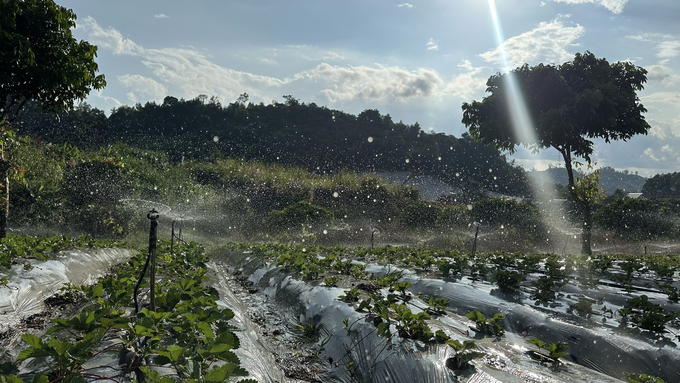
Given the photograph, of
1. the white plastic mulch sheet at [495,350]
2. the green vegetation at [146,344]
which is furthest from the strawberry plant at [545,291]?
the green vegetation at [146,344]

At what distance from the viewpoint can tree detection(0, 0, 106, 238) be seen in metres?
6.17

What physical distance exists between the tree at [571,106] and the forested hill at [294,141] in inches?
1308

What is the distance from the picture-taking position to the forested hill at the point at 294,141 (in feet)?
157

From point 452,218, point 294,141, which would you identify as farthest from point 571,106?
point 294,141

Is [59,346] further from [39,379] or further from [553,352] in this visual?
[553,352]

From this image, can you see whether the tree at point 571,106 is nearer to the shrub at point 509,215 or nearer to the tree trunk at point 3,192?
the shrub at point 509,215

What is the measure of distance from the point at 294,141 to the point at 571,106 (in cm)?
4053

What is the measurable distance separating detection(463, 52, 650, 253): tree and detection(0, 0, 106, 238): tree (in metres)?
13.6

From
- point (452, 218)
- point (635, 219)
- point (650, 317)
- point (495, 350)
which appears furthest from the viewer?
point (452, 218)

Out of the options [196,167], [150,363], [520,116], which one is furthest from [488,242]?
[196,167]

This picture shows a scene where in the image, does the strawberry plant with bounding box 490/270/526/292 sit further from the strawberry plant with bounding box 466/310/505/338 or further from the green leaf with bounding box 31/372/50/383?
the green leaf with bounding box 31/372/50/383

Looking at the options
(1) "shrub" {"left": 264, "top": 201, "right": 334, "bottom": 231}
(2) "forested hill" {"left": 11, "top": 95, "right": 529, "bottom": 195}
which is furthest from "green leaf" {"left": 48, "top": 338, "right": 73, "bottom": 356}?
(2) "forested hill" {"left": 11, "top": 95, "right": 529, "bottom": 195}

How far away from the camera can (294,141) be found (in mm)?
51375

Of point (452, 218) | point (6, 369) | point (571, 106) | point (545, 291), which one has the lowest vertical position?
point (452, 218)
